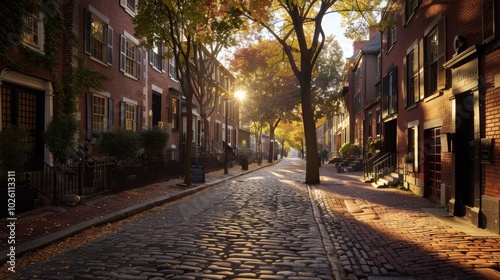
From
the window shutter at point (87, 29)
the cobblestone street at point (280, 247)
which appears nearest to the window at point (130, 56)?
the window shutter at point (87, 29)

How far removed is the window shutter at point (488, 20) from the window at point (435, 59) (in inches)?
115

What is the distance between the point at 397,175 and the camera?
16.4 metres

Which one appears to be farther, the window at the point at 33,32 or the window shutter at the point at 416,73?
the window shutter at the point at 416,73

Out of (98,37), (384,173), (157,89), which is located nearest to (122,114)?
(98,37)

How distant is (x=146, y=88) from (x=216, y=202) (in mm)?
11830

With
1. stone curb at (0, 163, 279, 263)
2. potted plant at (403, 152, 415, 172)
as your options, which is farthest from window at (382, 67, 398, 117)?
stone curb at (0, 163, 279, 263)

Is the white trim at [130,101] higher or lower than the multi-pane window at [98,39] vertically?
lower

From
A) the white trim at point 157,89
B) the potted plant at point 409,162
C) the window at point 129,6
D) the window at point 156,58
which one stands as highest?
the window at point 129,6

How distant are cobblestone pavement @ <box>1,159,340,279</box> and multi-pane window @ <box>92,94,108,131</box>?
8.00m

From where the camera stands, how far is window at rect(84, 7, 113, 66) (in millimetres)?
15508

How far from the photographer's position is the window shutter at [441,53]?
35.4 ft

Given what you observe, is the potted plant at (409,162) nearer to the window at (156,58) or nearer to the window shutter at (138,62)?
the window shutter at (138,62)

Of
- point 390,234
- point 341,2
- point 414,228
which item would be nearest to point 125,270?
point 390,234

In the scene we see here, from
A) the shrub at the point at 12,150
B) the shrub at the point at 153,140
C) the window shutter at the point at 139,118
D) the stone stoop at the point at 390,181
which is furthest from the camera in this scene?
the window shutter at the point at 139,118
